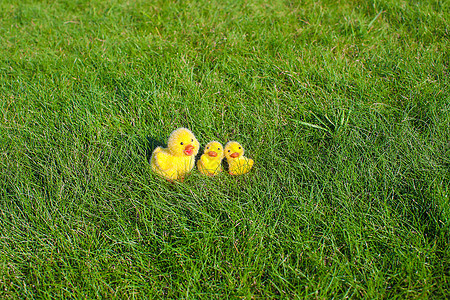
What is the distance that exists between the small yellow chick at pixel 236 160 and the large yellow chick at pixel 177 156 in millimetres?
202

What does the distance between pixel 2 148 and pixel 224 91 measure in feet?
5.22

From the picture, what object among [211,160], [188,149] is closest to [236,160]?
[211,160]

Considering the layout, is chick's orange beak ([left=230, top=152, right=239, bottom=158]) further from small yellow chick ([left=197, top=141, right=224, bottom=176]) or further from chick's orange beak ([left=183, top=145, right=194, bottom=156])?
chick's orange beak ([left=183, top=145, right=194, bottom=156])

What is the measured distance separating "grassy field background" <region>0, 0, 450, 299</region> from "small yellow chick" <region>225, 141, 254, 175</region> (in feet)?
0.23

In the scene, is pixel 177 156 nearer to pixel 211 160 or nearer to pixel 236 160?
pixel 211 160

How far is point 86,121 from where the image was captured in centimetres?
261

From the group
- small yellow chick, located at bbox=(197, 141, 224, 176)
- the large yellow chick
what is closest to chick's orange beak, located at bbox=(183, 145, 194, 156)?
the large yellow chick

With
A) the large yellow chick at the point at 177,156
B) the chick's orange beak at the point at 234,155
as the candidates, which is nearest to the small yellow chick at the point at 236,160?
the chick's orange beak at the point at 234,155

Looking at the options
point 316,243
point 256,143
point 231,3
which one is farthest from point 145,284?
point 231,3

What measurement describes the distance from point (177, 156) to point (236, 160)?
0.36 m

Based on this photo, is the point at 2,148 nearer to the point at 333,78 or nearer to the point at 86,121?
the point at 86,121

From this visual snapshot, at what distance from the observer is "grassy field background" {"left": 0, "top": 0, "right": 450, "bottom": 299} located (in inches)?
72.5

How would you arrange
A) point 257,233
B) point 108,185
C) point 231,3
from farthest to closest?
point 231,3, point 108,185, point 257,233

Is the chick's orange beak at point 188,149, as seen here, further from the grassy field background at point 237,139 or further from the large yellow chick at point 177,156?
the grassy field background at point 237,139
